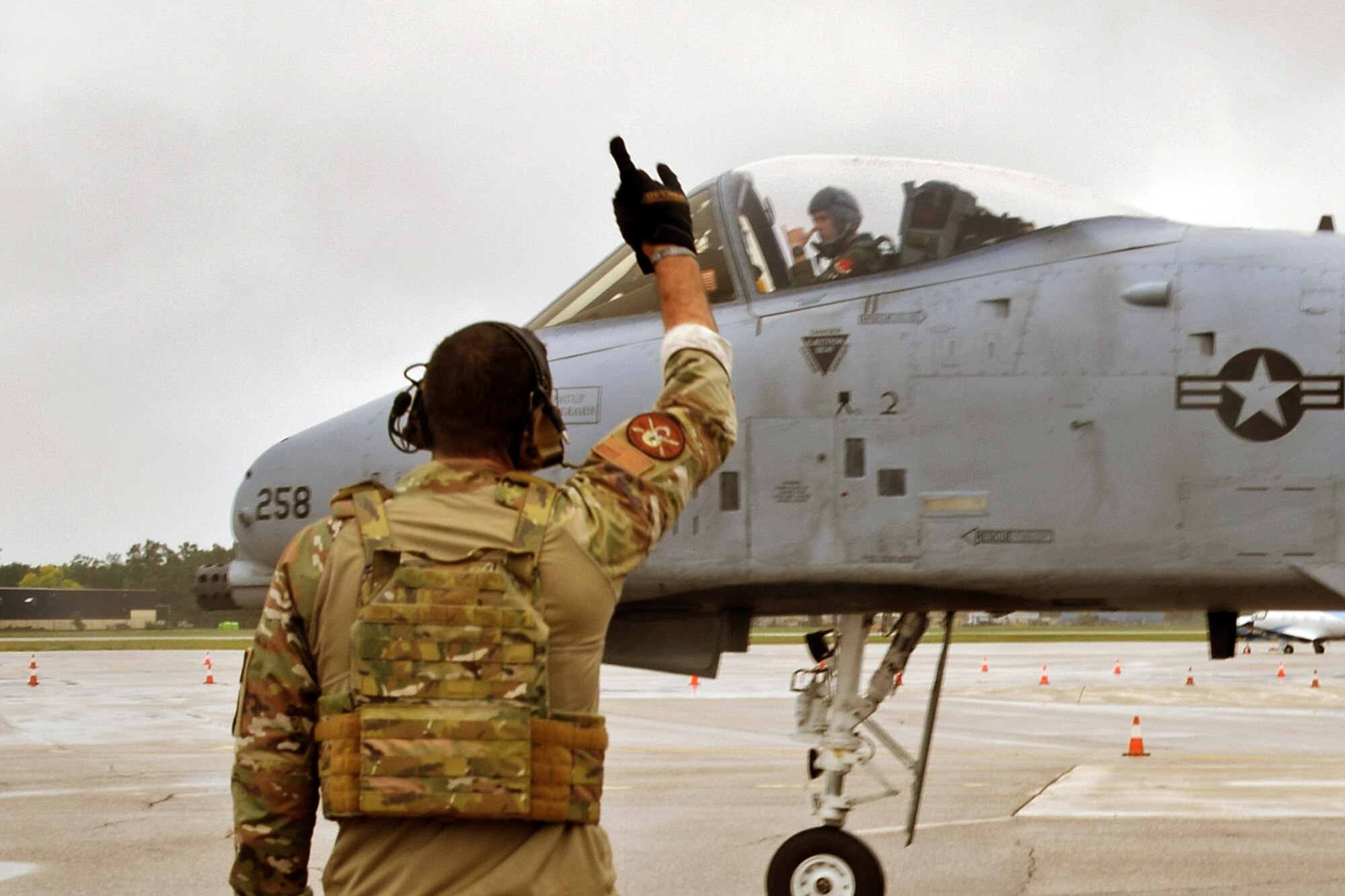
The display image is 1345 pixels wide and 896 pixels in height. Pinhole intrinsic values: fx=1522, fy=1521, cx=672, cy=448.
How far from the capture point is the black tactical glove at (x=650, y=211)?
9.47 ft

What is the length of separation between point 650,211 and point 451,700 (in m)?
1.03

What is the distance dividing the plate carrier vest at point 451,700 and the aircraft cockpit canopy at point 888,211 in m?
3.81

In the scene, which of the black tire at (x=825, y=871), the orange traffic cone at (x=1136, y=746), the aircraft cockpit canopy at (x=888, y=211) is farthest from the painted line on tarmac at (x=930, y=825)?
the orange traffic cone at (x=1136, y=746)

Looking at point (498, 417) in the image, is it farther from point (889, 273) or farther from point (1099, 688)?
point (1099, 688)

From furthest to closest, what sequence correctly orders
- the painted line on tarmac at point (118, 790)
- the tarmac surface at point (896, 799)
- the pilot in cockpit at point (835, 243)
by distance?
the painted line on tarmac at point (118, 790)
the tarmac surface at point (896, 799)
the pilot in cockpit at point (835, 243)

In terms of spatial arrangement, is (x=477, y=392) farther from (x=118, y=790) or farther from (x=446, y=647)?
(x=118, y=790)

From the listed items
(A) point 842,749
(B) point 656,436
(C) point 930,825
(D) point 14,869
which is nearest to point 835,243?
(A) point 842,749

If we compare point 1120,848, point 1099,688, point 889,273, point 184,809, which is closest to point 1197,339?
point 889,273

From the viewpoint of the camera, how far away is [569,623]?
8.13 feet

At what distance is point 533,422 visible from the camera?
2.65 metres

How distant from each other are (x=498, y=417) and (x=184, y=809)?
9.88m

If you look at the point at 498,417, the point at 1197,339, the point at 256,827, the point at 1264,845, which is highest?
the point at 1197,339

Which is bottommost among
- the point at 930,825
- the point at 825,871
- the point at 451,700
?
the point at 930,825

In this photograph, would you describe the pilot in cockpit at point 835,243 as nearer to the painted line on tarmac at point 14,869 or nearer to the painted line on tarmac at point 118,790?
the painted line on tarmac at point 14,869
